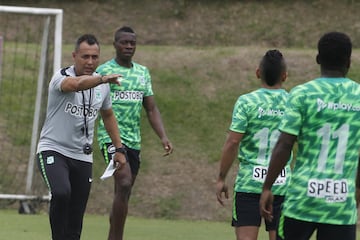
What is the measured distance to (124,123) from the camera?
38.3ft

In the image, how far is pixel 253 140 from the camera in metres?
8.82

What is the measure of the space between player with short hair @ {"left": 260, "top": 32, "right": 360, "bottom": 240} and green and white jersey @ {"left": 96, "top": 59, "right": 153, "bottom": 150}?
16.6 feet

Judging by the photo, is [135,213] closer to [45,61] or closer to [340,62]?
[45,61]

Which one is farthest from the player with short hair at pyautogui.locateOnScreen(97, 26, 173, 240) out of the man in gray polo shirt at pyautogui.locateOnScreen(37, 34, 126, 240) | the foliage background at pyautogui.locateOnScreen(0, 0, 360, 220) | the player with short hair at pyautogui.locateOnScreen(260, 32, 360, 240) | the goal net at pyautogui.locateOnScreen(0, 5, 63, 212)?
the foliage background at pyautogui.locateOnScreen(0, 0, 360, 220)

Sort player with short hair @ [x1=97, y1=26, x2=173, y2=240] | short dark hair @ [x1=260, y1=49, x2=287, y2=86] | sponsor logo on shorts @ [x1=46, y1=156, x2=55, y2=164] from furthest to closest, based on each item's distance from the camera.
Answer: player with short hair @ [x1=97, y1=26, x2=173, y2=240] → sponsor logo on shorts @ [x1=46, y1=156, x2=55, y2=164] → short dark hair @ [x1=260, y1=49, x2=287, y2=86]

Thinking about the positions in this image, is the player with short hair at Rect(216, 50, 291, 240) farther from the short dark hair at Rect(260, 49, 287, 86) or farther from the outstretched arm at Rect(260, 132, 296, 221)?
the outstretched arm at Rect(260, 132, 296, 221)

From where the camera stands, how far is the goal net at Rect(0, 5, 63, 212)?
1641 cm

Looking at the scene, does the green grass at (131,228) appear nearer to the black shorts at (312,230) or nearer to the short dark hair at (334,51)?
the black shorts at (312,230)

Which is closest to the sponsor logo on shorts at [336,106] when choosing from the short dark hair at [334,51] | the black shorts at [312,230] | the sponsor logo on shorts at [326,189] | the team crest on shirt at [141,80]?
the short dark hair at [334,51]

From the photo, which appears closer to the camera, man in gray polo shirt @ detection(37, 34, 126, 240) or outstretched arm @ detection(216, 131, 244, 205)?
outstretched arm @ detection(216, 131, 244, 205)

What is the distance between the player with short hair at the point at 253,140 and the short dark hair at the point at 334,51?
6.54 ft

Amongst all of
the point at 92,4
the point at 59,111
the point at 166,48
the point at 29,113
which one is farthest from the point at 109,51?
the point at 59,111

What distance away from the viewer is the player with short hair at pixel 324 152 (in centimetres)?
665

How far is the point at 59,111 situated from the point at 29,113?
1069cm
